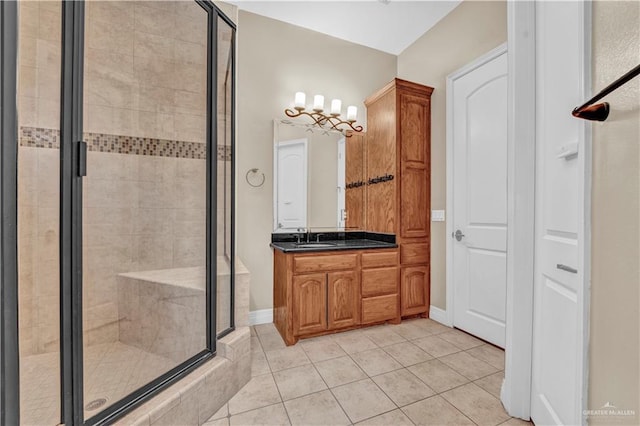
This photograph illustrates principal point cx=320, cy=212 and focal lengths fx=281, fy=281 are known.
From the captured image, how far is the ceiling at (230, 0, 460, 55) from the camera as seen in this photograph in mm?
2619

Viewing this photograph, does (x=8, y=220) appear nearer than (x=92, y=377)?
Yes

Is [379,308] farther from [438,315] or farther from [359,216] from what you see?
[359,216]

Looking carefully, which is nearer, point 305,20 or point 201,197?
point 201,197

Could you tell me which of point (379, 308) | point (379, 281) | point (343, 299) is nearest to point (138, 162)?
point (343, 299)

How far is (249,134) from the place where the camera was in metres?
2.75

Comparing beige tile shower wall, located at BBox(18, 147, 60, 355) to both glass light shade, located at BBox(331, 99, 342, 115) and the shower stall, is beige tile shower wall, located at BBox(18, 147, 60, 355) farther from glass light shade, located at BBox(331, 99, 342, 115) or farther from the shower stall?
glass light shade, located at BBox(331, 99, 342, 115)

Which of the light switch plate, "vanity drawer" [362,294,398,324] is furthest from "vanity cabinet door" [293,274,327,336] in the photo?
the light switch plate

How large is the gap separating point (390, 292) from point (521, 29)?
2.13 m

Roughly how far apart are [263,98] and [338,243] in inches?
64.7

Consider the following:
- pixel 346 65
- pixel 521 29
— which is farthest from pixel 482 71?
pixel 346 65

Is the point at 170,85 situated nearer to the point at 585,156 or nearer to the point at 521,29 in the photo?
the point at 521,29

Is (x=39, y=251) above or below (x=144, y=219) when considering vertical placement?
below

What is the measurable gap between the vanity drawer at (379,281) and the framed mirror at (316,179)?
0.63 m

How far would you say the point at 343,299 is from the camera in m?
2.49
